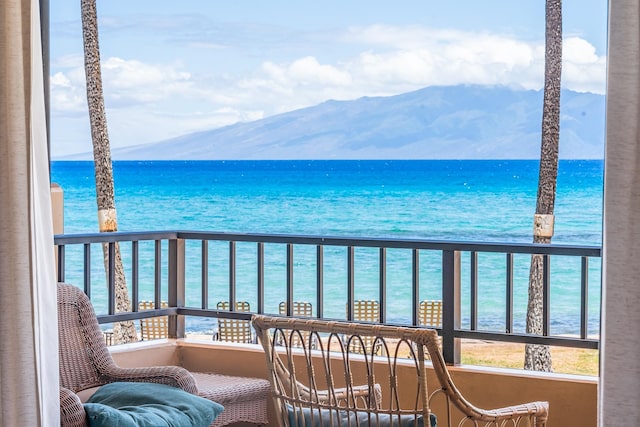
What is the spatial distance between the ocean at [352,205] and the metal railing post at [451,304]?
15129mm

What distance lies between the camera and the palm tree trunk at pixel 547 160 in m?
9.38

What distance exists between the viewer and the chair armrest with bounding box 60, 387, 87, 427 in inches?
144

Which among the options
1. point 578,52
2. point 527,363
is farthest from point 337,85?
point 527,363

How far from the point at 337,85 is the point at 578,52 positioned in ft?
19.6

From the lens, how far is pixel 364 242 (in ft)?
16.4

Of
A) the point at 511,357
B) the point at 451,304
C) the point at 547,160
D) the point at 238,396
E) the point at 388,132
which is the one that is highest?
the point at 388,132

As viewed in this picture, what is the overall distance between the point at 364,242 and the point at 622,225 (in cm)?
249

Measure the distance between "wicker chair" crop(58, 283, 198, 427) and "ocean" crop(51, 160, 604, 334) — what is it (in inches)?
613

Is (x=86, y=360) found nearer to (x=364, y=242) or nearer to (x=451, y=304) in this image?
(x=364, y=242)

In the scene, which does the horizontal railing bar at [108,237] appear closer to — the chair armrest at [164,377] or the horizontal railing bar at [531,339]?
the chair armrest at [164,377]

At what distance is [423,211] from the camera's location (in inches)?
996

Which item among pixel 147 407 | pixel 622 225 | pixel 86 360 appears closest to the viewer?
pixel 622 225

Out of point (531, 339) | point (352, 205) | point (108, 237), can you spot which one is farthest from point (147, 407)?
point (352, 205)

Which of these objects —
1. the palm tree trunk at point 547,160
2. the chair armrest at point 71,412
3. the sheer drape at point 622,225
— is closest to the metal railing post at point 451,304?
the chair armrest at point 71,412
